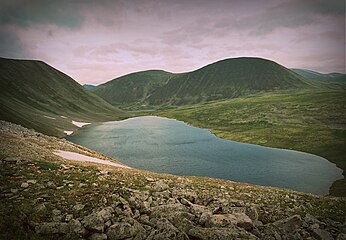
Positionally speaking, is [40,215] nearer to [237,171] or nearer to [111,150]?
[237,171]

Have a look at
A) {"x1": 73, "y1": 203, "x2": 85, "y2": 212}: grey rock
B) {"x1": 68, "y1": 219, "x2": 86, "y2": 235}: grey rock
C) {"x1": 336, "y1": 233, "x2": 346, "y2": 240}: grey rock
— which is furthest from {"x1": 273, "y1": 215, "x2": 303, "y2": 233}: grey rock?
{"x1": 73, "y1": 203, "x2": 85, "y2": 212}: grey rock

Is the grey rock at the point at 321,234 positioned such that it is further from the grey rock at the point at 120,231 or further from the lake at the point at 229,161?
the lake at the point at 229,161

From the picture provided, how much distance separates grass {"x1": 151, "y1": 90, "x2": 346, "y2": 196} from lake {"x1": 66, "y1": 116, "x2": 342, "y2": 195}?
5.51 meters

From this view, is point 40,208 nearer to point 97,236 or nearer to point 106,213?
point 106,213

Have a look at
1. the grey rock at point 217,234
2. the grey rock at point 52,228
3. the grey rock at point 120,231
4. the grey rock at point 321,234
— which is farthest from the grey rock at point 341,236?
the grey rock at point 52,228

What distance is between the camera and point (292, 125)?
126 m

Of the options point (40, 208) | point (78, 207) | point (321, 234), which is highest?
point (40, 208)

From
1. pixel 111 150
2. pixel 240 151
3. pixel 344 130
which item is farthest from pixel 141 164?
pixel 344 130

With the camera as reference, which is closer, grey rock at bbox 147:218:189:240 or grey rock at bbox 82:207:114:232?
grey rock at bbox 147:218:189:240

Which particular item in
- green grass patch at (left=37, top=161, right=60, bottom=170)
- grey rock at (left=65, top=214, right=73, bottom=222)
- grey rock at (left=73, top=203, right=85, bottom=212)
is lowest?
grey rock at (left=65, top=214, right=73, bottom=222)

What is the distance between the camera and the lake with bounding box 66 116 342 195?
187 ft

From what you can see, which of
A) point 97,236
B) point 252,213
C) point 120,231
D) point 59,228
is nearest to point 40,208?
point 59,228

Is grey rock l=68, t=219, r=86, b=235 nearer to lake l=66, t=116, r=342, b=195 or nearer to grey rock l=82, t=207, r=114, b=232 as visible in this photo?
grey rock l=82, t=207, r=114, b=232

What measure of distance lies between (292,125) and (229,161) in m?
71.5
